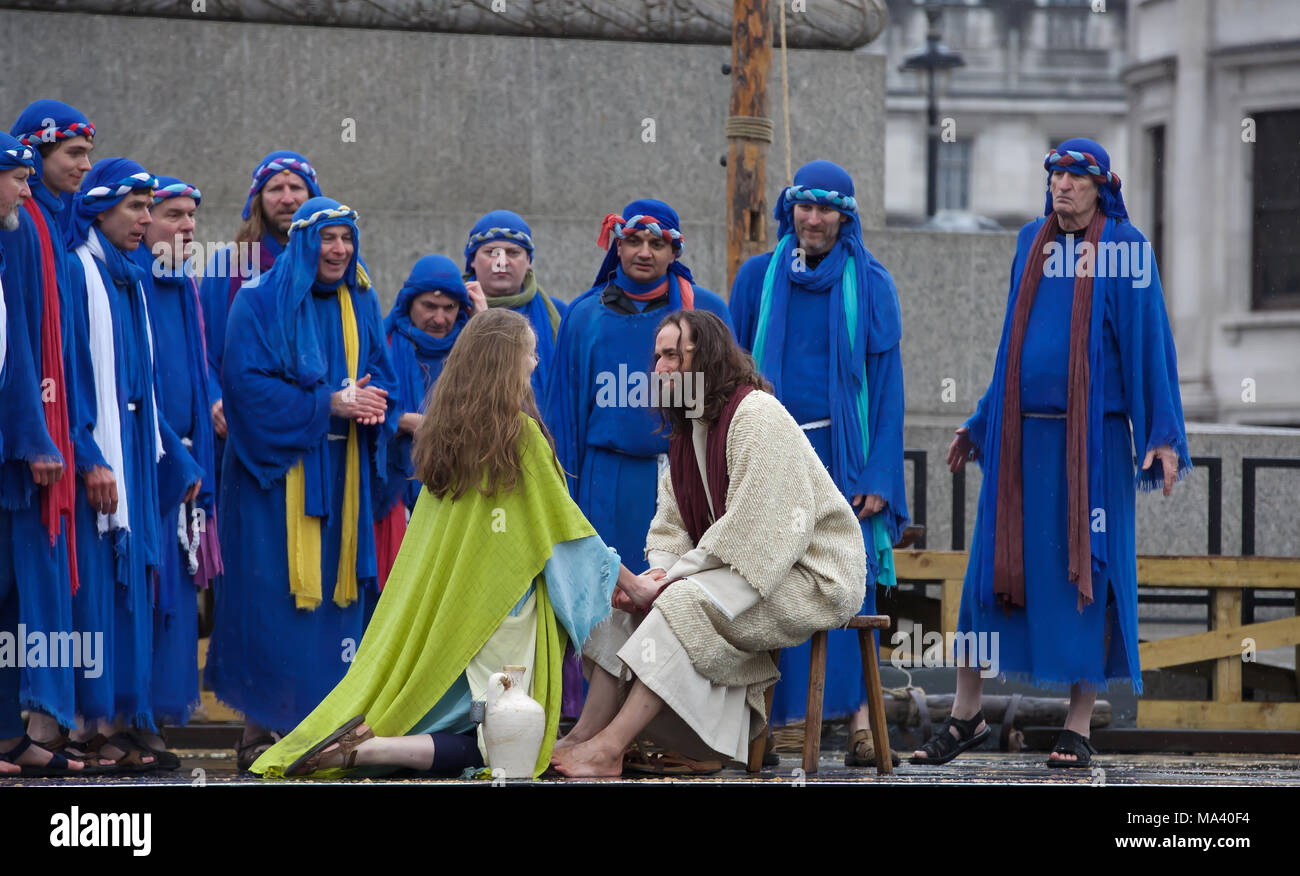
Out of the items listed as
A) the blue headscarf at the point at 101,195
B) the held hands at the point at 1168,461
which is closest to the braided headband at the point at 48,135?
the blue headscarf at the point at 101,195

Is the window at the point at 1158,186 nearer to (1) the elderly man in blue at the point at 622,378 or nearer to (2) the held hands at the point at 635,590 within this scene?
(1) the elderly man in blue at the point at 622,378

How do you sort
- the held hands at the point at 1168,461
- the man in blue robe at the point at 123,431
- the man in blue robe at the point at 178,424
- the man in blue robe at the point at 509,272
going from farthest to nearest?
the man in blue robe at the point at 509,272, the man in blue robe at the point at 178,424, the held hands at the point at 1168,461, the man in blue robe at the point at 123,431

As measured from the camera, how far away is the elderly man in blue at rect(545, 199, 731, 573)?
771 cm

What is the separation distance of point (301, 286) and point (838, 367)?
2060 millimetres

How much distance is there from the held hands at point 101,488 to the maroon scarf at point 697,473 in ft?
6.35

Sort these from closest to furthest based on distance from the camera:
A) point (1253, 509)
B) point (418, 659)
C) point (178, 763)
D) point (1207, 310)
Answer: point (418, 659) < point (178, 763) < point (1253, 509) < point (1207, 310)

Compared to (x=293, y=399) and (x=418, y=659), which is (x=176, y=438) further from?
(x=418, y=659)

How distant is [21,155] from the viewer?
6574 millimetres

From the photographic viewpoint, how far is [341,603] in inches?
304

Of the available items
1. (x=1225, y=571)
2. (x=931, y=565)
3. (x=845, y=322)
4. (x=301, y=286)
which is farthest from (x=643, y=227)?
A: (x=1225, y=571)

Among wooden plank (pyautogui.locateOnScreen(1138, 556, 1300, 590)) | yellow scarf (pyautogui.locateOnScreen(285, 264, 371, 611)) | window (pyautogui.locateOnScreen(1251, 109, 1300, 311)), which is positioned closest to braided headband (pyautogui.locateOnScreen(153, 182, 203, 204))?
yellow scarf (pyautogui.locateOnScreen(285, 264, 371, 611))

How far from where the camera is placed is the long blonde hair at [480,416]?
6289 mm
